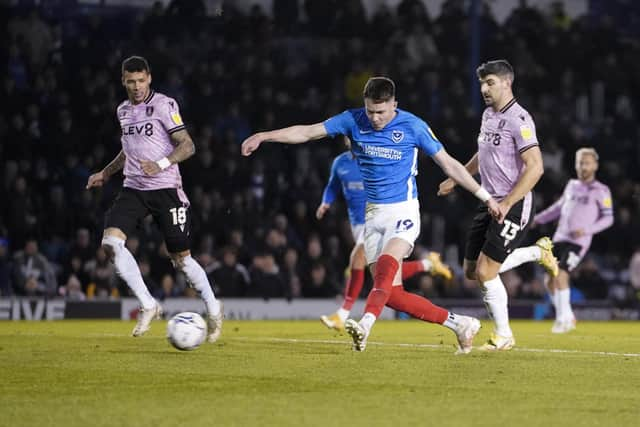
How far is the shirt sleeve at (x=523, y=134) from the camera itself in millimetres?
10898

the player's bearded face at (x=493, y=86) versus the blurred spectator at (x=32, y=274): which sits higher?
the player's bearded face at (x=493, y=86)

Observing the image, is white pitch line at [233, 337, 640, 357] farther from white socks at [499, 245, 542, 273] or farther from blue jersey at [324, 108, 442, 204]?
blue jersey at [324, 108, 442, 204]

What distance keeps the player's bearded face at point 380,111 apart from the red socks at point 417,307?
4.55ft

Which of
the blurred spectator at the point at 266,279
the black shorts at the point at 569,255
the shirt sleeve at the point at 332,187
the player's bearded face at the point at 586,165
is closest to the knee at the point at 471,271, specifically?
the shirt sleeve at the point at 332,187

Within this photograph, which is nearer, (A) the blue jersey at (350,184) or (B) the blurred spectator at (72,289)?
(A) the blue jersey at (350,184)

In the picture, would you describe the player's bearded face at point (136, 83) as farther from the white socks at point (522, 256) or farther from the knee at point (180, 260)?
the white socks at point (522, 256)

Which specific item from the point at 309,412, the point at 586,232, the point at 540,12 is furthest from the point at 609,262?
the point at 309,412

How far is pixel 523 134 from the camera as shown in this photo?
1092 cm

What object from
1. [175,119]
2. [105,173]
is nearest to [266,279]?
[105,173]

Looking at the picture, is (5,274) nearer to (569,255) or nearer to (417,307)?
(569,255)

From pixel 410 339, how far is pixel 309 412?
22.1ft

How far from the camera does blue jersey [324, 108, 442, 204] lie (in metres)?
10.3

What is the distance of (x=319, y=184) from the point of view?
21969mm

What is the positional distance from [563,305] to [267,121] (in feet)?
23.8
